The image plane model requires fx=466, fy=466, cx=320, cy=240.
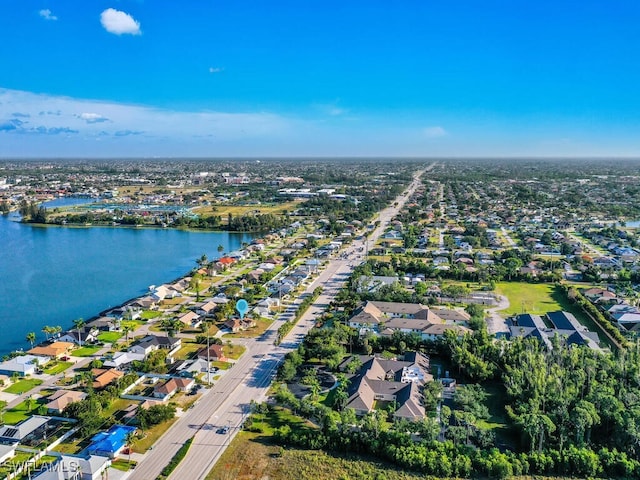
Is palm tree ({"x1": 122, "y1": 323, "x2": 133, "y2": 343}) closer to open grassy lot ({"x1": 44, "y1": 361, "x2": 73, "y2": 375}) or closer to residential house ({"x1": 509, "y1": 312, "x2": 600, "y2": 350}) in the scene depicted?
open grassy lot ({"x1": 44, "y1": 361, "x2": 73, "y2": 375})

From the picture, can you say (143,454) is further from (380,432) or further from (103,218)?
(103,218)

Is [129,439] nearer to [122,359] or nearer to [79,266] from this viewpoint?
[122,359]

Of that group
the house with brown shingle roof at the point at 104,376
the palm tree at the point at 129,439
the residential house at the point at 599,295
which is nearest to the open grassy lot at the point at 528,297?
the residential house at the point at 599,295

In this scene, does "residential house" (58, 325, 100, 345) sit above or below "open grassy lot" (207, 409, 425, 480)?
above

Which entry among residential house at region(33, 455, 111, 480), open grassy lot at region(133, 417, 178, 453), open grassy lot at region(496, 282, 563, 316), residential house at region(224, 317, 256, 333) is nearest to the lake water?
residential house at region(224, 317, 256, 333)

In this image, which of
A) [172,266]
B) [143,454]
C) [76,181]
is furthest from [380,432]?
[76,181]

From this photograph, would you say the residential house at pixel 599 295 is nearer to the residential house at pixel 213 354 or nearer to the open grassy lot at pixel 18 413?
the residential house at pixel 213 354
